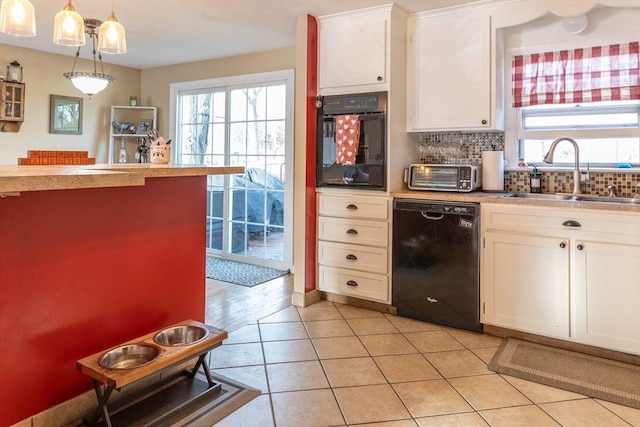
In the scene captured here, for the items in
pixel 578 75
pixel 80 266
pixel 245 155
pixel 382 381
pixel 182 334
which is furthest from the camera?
pixel 245 155

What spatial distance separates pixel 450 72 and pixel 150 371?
106 inches

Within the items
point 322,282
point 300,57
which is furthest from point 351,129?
point 322,282

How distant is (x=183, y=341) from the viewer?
7.04ft

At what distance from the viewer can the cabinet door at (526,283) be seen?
261cm

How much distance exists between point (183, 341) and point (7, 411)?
28.0 inches

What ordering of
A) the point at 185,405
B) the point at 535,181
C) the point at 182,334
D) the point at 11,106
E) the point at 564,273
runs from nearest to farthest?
the point at 185,405
the point at 182,334
the point at 564,273
the point at 535,181
the point at 11,106

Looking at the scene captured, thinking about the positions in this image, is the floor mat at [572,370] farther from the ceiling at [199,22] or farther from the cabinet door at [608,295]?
the ceiling at [199,22]

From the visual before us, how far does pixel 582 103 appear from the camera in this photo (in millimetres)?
3021

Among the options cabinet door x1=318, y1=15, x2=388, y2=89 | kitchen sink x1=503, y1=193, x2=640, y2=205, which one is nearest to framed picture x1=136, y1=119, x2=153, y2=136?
cabinet door x1=318, y1=15, x2=388, y2=89

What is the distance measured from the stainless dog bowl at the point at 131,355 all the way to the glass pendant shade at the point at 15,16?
4.83 feet

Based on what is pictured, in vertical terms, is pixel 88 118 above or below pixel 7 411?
above

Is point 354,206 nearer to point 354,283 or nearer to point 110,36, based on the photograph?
point 354,283

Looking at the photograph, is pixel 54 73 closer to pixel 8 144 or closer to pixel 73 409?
pixel 8 144

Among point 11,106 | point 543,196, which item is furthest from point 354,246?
point 11,106
